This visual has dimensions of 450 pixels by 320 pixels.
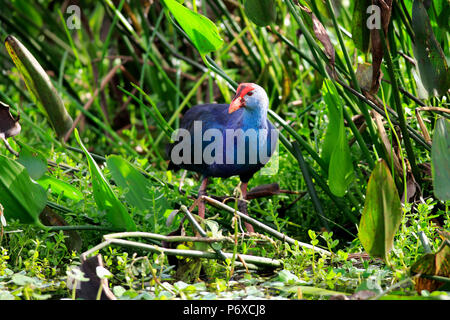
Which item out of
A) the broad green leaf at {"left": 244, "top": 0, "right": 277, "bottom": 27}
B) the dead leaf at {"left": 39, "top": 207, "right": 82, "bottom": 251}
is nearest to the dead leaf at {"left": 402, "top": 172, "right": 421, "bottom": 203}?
the broad green leaf at {"left": 244, "top": 0, "right": 277, "bottom": 27}

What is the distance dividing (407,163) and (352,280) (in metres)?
0.43

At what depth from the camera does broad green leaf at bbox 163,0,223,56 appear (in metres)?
1.35

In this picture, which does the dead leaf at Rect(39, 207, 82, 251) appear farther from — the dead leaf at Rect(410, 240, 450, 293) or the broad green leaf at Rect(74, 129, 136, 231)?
the dead leaf at Rect(410, 240, 450, 293)

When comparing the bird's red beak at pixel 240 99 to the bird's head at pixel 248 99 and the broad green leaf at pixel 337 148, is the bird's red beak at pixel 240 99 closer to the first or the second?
the bird's head at pixel 248 99

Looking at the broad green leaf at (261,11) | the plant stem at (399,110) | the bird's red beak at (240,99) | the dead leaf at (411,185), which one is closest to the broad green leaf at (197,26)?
the broad green leaf at (261,11)

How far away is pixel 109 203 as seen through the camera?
1537 millimetres

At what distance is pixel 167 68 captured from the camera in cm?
294

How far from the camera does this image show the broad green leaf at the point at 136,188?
1681 mm

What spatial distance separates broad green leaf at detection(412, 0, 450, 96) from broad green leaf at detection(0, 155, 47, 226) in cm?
102

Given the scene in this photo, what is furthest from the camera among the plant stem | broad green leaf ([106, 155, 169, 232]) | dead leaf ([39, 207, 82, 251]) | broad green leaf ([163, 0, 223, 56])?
broad green leaf ([106, 155, 169, 232])

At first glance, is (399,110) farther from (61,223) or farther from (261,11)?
(61,223)
